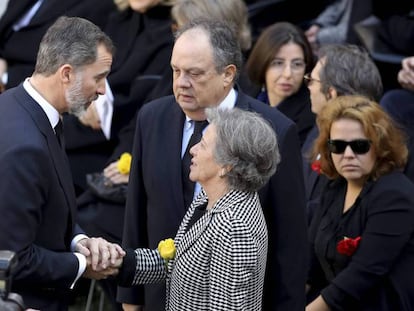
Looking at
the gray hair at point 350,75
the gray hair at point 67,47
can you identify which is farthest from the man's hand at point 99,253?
the gray hair at point 350,75

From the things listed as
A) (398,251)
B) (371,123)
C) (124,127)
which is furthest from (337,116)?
(124,127)

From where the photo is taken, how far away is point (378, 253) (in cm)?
534

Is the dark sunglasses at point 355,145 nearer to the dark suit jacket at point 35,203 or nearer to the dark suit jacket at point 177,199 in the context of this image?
the dark suit jacket at point 177,199

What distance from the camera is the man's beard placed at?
4512 mm

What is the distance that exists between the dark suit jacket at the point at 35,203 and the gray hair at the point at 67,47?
0.50 feet

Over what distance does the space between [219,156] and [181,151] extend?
61 centimetres

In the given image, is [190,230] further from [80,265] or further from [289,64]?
[289,64]

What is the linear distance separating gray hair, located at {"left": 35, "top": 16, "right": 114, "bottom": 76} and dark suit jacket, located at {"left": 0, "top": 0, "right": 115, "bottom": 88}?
3.24 metres

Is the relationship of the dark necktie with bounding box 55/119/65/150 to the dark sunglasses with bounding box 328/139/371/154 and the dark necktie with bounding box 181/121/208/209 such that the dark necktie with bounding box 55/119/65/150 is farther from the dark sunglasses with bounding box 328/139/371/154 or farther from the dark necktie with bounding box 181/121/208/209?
the dark sunglasses with bounding box 328/139/371/154

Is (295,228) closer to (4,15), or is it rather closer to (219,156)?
(219,156)

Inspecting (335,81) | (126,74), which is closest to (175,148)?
(335,81)

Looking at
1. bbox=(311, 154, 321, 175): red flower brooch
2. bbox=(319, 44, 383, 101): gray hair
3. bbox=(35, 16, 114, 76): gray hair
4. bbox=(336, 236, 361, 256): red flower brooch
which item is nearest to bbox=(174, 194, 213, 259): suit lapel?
bbox=(35, 16, 114, 76): gray hair

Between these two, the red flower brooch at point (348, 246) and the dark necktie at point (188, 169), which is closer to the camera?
the dark necktie at point (188, 169)

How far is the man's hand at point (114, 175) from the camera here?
6715 mm
